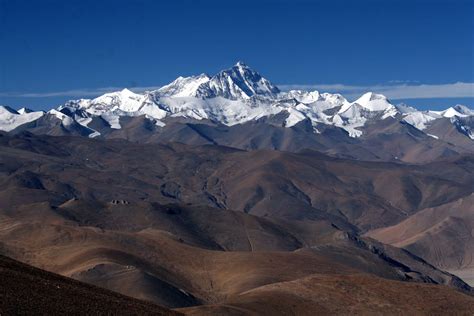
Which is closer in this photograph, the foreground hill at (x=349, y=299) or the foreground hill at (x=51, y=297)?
the foreground hill at (x=51, y=297)

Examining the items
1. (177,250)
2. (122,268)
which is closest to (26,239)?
(177,250)

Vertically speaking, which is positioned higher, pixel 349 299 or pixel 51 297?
pixel 51 297

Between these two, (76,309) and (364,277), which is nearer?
(76,309)

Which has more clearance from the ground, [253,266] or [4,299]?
[4,299]

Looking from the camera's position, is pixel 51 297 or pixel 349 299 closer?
pixel 51 297

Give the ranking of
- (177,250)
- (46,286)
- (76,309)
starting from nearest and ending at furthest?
(76,309) → (46,286) → (177,250)

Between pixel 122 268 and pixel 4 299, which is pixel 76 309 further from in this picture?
pixel 122 268

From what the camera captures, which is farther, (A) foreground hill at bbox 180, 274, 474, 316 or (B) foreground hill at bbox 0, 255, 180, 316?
(A) foreground hill at bbox 180, 274, 474, 316

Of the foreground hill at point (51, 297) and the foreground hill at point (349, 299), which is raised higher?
the foreground hill at point (51, 297)
